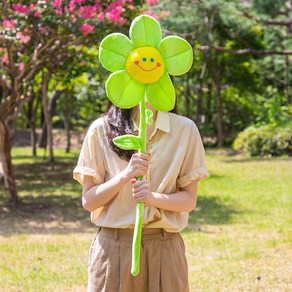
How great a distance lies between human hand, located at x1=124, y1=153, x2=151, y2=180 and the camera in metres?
2.12

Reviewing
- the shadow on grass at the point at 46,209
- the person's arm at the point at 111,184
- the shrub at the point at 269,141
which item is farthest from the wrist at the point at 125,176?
the shrub at the point at 269,141

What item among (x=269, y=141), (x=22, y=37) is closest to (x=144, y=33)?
(x=22, y=37)

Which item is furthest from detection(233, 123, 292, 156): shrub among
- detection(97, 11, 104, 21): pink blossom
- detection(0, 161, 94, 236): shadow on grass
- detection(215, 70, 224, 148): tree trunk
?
detection(97, 11, 104, 21): pink blossom

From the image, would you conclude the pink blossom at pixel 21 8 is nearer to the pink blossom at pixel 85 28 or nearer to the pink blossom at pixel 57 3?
the pink blossom at pixel 57 3

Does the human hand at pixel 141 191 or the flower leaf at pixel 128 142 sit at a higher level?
the flower leaf at pixel 128 142

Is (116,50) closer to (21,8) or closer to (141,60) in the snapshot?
(141,60)

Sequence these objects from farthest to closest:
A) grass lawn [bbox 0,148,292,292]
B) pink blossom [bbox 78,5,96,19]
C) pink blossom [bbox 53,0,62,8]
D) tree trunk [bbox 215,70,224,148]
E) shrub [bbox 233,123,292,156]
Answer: tree trunk [bbox 215,70,224,148] < shrub [bbox 233,123,292,156] < pink blossom [bbox 78,5,96,19] < pink blossom [bbox 53,0,62,8] < grass lawn [bbox 0,148,292,292]

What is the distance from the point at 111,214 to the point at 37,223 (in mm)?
5347

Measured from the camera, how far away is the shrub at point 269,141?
1650 cm

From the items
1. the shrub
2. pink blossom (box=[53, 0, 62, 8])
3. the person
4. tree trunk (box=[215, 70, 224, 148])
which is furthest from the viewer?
tree trunk (box=[215, 70, 224, 148])

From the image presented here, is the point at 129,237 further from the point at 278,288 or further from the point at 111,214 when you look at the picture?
the point at 278,288

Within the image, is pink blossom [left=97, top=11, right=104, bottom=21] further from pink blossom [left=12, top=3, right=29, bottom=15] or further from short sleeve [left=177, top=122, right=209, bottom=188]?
short sleeve [left=177, top=122, right=209, bottom=188]

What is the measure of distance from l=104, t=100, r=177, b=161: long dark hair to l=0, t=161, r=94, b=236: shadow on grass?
15.6 ft

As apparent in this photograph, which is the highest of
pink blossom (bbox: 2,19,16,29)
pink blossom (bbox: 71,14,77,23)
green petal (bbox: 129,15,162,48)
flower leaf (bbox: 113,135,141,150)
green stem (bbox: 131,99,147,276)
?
pink blossom (bbox: 71,14,77,23)
